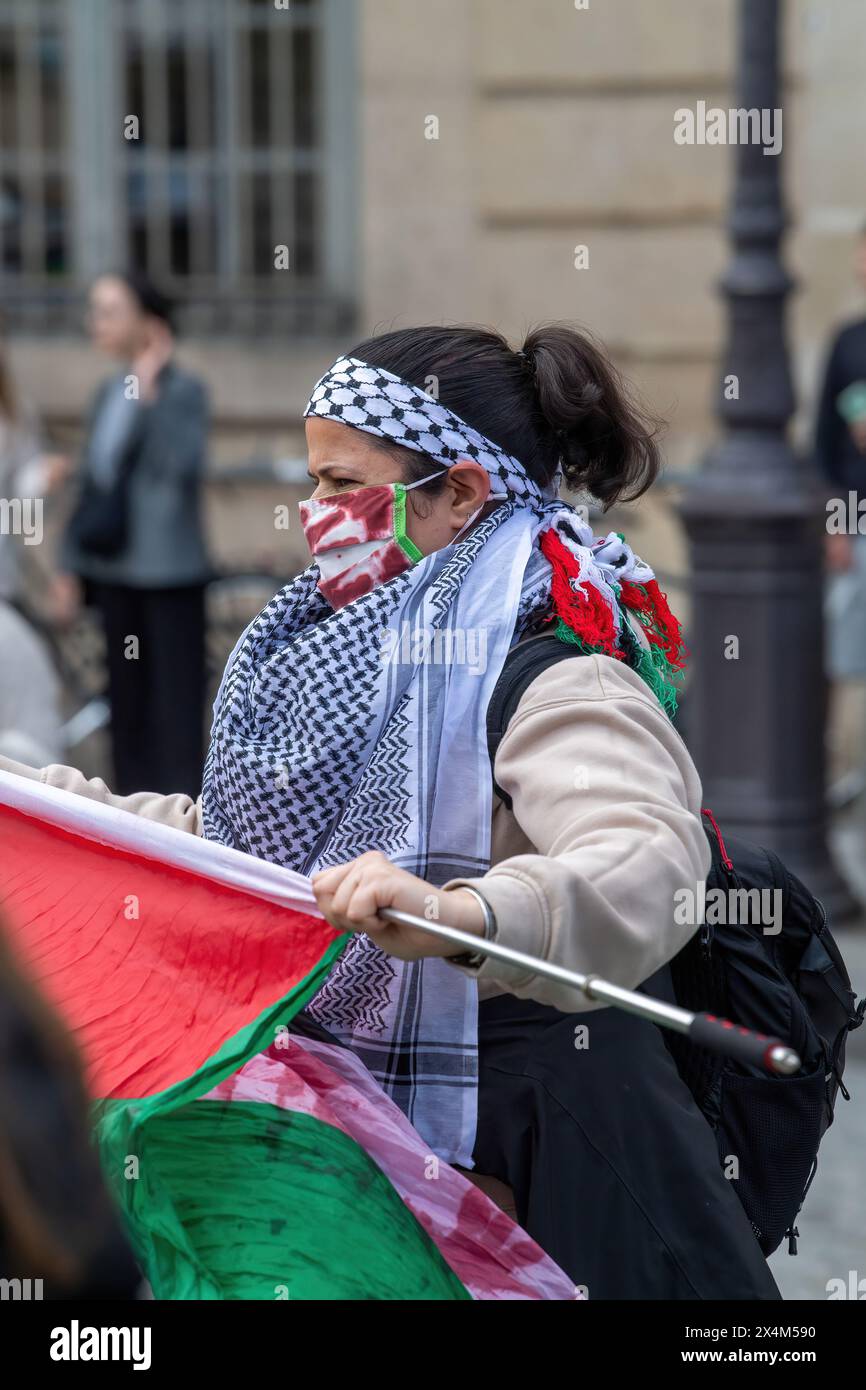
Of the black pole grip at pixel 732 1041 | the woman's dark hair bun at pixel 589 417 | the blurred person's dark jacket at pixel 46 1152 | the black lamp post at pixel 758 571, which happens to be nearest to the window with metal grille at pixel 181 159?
the black lamp post at pixel 758 571

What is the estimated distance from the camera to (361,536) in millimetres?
2578

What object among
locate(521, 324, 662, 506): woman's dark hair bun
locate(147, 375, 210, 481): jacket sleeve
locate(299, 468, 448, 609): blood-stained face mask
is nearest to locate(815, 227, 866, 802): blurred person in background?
locate(147, 375, 210, 481): jacket sleeve

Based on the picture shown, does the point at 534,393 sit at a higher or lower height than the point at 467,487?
higher

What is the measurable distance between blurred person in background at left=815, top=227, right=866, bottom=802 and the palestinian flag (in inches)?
232

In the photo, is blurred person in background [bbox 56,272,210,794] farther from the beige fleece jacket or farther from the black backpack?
the beige fleece jacket

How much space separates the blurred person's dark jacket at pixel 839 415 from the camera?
8.25 meters

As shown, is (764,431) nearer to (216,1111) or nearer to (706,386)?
(706,386)

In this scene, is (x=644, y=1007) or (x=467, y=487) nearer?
(x=644, y=1007)

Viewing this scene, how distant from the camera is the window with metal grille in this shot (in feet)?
37.2

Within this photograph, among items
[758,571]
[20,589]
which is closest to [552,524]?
[758,571]

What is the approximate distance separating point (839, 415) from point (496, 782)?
6.27 metres

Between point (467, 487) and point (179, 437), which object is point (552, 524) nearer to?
point (467, 487)

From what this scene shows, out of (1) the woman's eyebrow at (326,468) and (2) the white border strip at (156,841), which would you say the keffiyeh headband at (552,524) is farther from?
(2) the white border strip at (156,841)

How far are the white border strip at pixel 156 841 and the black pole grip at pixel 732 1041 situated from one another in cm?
58
